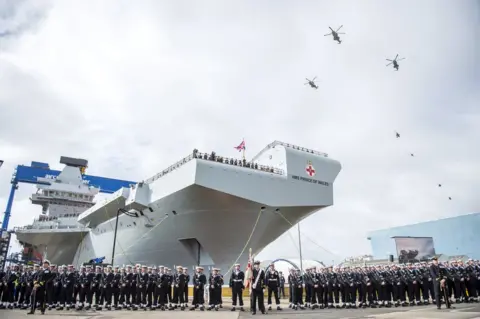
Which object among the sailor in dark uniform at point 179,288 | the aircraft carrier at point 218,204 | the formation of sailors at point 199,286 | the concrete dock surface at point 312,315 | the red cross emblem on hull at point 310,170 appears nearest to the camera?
the concrete dock surface at point 312,315

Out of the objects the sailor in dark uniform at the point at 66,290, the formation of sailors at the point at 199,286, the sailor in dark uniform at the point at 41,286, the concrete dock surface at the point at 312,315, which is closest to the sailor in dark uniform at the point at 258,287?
the concrete dock surface at the point at 312,315

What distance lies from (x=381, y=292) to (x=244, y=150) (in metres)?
11.6

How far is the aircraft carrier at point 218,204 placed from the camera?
1694 centimetres

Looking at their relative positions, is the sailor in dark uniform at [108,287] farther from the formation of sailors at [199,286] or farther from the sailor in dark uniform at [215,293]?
the sailor in dark uniform at [215,293]

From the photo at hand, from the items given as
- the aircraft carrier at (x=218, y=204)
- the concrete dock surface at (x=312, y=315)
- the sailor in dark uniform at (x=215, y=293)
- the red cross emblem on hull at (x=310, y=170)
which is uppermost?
the red cross emblem on hull at (x=310, y=170)

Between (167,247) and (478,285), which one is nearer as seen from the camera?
(478,285)

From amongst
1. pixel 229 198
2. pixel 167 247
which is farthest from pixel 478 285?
pixel 167 247

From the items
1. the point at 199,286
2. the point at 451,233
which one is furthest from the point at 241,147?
the point at 451,233

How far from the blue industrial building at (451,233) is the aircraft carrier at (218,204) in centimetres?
2852

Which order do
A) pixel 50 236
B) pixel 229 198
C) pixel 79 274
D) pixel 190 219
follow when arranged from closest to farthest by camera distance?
pixel 79 274, pixel 229 198, pixel 190 219, pixel 50 236

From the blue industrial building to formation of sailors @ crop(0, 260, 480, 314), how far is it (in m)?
31.7

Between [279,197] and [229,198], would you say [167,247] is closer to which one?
[229,198]

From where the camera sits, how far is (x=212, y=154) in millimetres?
17828

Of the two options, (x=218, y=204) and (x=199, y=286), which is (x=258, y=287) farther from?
(x=218, y=204)
